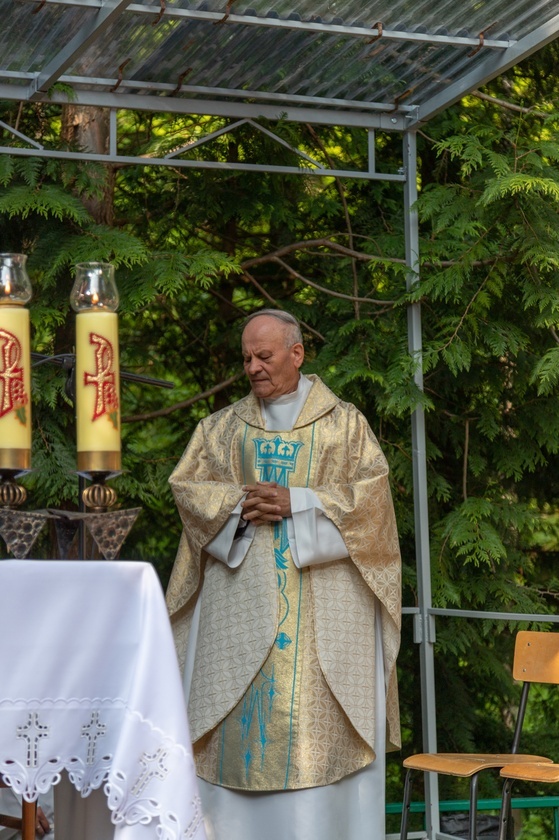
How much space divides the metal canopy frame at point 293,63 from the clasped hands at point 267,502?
1.04 metres

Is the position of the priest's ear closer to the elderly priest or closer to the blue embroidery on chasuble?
the elderly priest

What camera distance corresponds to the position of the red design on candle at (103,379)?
1.98 m

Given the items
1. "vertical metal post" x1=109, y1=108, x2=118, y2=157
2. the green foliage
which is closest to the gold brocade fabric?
the green foliage

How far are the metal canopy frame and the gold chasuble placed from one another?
2.28 feet

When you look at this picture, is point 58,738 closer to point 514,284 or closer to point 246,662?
point 246,662

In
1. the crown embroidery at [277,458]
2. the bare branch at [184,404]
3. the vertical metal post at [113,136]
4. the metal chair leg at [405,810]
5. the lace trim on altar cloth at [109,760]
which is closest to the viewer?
the lace trim on altar cloth at [109,760]

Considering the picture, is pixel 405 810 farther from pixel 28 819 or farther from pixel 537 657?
pixel 28 819

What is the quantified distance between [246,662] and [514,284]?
2038mm

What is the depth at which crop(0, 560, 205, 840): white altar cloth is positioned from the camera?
6.12 feet

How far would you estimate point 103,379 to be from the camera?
78.1 inches

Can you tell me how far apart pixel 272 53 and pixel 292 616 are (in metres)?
2.03

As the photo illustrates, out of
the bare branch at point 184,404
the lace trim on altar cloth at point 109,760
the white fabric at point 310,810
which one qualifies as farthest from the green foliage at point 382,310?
the lace trim on altar cloth at point 109,760

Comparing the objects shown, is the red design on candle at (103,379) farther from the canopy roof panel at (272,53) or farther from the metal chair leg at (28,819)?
the canopy roof panel at (272,53)

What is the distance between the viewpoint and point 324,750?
13.0 ft
